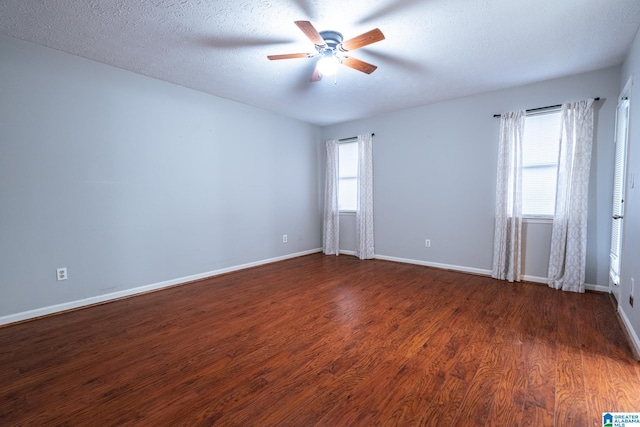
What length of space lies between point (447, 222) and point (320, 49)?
3.06m

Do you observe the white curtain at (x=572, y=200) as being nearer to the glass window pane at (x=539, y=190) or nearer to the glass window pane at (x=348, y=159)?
the glass window pane at (x=539, y=190)

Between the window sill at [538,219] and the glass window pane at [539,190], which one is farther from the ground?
the glass window pane at [539,190]

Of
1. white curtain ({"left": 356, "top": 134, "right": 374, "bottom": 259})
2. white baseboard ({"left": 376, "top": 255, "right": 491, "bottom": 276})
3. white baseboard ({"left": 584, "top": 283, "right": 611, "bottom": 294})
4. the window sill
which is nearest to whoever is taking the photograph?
white baseboard ({"left": 584, "top": 283, "right": 611, "bottom": 294})

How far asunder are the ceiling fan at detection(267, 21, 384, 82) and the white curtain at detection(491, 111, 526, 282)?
2.24 meters

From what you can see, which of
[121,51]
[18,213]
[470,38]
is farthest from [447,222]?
[18,213]


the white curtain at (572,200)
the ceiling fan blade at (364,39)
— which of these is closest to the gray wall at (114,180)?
the ceiling fan blade at (364,39)

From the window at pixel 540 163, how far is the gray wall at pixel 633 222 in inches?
34.4

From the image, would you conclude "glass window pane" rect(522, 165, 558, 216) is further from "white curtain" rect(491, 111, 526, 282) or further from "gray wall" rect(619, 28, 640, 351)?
"gray wall" rect(619, 28, 640, 351)

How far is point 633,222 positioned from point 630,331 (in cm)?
84

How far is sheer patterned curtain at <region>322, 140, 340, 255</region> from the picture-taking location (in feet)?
17.8

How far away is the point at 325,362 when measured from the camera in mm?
1882

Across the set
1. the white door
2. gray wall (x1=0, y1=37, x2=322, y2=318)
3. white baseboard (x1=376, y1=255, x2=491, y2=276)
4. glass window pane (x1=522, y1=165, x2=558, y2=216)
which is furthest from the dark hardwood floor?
glass window pane (x1=522, y1=165, x2=558, y2=216)

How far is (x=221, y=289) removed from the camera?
3.46 metres

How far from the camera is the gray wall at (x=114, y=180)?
2553 millimetres
